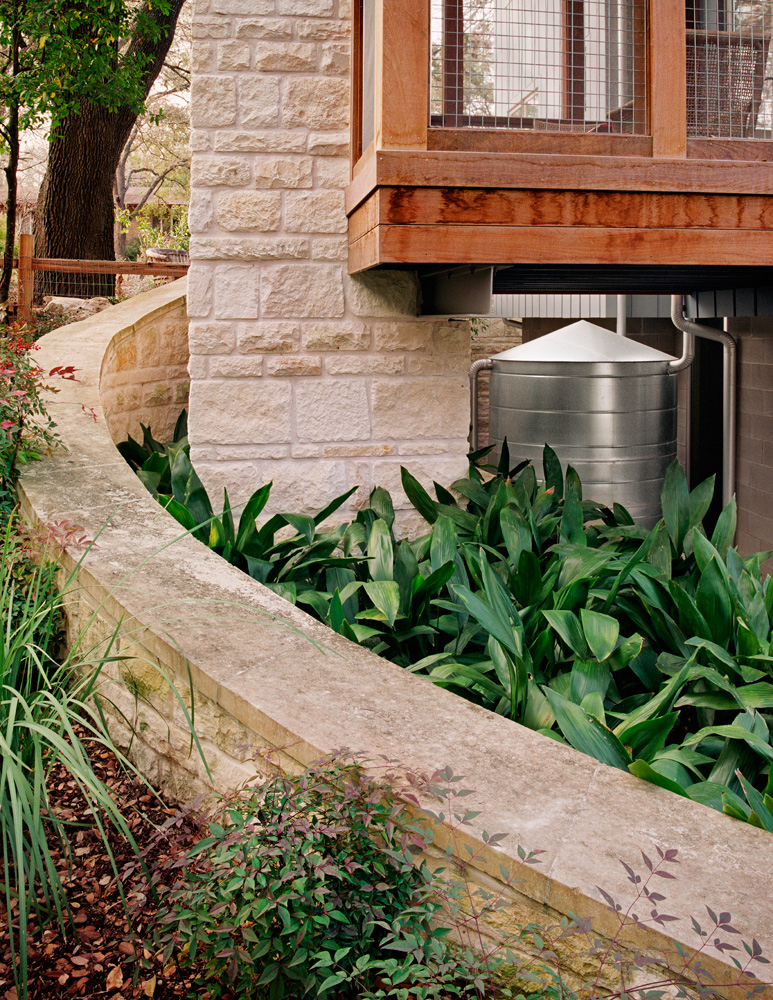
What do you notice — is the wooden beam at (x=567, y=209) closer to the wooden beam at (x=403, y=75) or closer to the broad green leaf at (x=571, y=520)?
the wooden beam at (x=403, y=75)

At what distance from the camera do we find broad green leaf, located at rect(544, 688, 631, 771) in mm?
2191

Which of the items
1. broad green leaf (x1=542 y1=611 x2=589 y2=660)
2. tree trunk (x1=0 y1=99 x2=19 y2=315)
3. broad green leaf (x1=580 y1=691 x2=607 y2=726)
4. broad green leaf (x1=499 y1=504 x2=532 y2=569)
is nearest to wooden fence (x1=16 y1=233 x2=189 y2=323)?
tree trunk (x1=0 y1=99 x2=19 y2=315)

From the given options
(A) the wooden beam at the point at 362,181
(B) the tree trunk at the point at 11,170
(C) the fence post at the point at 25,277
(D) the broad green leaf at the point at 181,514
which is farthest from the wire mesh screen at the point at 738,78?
(B) the tree trunk at the point at 11,170

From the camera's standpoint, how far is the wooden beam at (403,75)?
3.49 meters

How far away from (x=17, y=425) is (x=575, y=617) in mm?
2358

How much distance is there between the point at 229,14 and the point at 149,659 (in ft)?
10.8

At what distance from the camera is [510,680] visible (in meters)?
2.58

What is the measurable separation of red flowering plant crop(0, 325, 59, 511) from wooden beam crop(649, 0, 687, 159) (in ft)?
9.12

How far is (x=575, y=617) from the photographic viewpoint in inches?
114

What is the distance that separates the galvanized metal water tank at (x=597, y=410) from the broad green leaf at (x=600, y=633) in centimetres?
285

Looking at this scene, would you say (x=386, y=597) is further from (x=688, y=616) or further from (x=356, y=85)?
(x=356, y=85)

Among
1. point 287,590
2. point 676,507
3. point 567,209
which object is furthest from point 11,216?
point 676,507

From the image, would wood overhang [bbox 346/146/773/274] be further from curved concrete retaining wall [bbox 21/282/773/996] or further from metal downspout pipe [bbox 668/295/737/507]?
metal downspout pipe [bbox 668/295/737/507]

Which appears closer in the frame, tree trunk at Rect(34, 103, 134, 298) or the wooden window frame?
the wooden window frame
